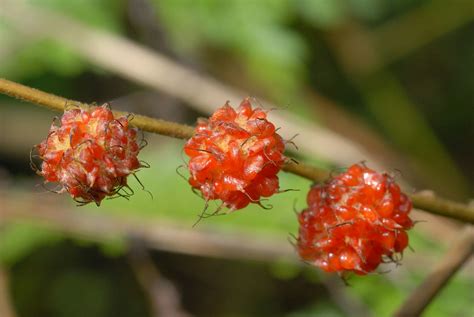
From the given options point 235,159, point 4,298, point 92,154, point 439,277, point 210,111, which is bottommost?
point 4,298

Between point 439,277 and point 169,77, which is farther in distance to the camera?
point 169,77

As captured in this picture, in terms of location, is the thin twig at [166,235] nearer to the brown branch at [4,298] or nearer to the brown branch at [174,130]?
the brown branch at [4,298]

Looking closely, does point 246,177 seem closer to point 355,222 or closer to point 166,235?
point 355,222

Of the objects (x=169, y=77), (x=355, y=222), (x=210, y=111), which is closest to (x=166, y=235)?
(x=210, y=111)

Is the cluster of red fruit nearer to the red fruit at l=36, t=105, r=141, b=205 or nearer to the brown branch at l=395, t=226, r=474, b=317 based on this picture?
the red fruit at l=36, t=105, r=141, b=205

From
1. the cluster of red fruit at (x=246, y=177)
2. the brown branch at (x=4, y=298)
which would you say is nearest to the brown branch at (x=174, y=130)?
the cluster of red fruit at (x=246, y=177)

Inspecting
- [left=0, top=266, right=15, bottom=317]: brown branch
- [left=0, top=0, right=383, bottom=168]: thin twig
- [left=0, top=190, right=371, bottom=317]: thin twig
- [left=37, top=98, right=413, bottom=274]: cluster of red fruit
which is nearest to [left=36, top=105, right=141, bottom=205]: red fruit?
[left=37, top=98, right=413, bottom=274]: cluster of red fruit

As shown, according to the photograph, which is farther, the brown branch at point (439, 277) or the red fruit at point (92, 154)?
the brown branch at point (439, 277)
